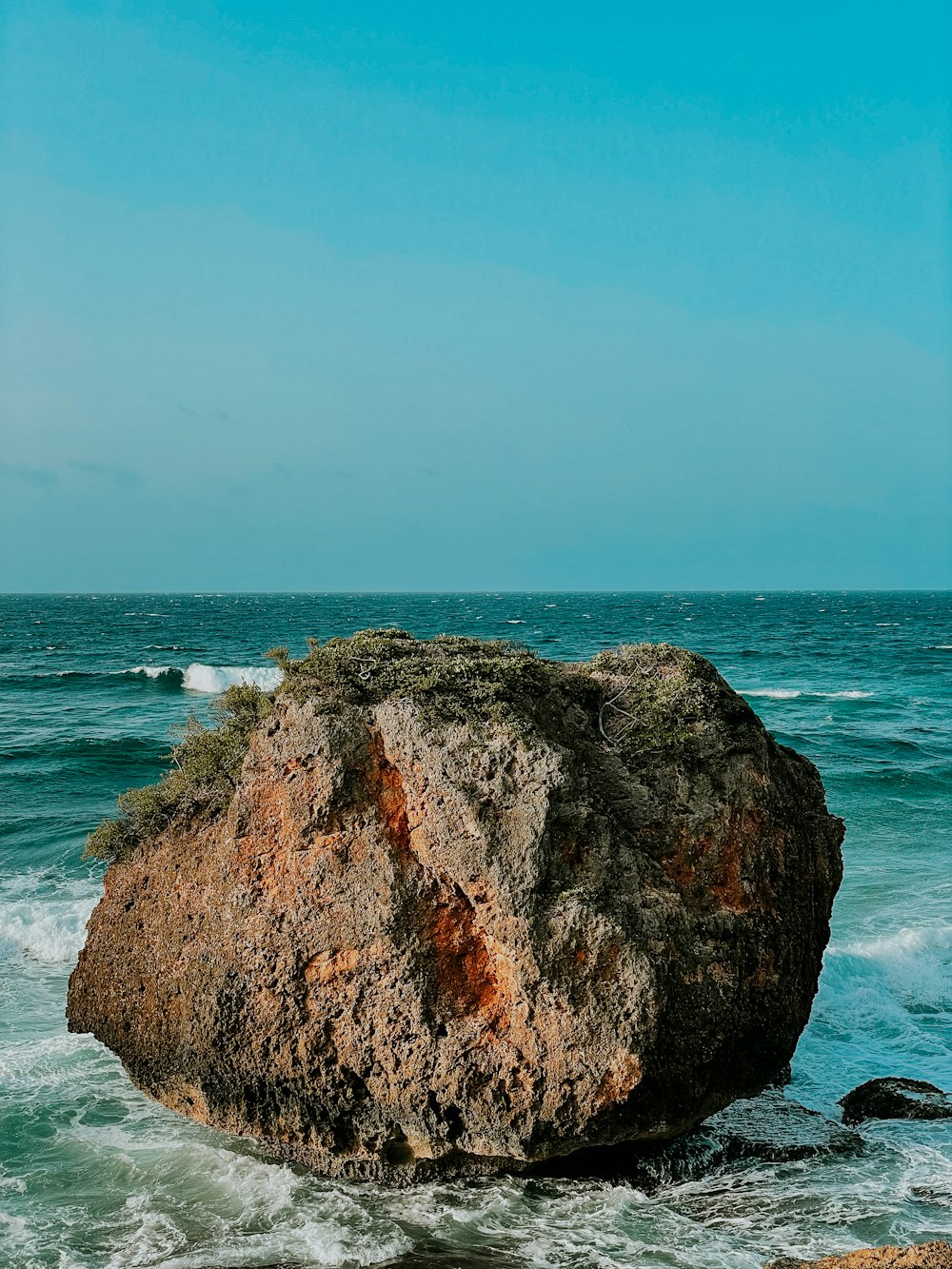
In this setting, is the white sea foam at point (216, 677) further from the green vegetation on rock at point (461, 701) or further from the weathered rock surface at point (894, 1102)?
the weathered rock surface at point (894, 1102)

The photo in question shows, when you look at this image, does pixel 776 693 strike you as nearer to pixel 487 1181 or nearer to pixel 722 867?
pixel 722 867

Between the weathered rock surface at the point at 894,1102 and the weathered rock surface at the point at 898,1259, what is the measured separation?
331cm

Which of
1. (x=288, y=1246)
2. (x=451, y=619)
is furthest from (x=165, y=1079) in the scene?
(x=451, y=619)

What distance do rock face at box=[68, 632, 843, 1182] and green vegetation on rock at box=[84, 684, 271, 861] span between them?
245 millimetres

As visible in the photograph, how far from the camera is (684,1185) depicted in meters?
7.97

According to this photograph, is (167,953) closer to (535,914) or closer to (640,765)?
(535,914)

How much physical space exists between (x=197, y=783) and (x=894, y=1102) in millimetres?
7234

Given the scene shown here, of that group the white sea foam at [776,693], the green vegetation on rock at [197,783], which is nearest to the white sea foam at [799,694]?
the white sea foam at [776,693]

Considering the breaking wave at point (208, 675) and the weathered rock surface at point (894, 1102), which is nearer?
the weathered rock surface at point (894, 1102)

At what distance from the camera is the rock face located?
714 cm

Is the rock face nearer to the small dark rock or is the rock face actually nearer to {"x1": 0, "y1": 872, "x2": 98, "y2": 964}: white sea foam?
the small dark rock

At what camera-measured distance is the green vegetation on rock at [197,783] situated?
8867 millimetres

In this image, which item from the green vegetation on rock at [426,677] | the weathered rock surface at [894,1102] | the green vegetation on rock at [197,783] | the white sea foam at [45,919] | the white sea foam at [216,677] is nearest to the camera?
the green vegetation on rock at [426,677]

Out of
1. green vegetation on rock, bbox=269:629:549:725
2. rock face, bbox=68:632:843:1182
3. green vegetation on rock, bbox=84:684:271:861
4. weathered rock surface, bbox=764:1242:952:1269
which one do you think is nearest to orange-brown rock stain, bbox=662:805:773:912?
rock face, bbox=68:632:843:1182
